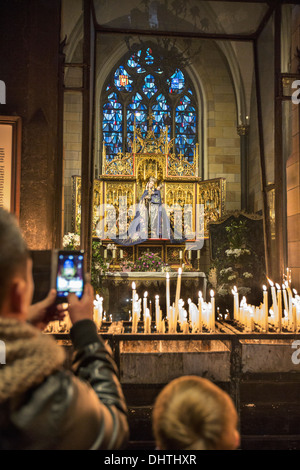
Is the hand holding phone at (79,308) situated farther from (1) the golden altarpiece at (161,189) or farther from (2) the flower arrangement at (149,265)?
(1) the golden altarpiece at (161,189)

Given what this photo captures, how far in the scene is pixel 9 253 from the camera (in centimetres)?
90

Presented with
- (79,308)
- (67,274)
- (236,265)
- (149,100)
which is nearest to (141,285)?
(236,265)

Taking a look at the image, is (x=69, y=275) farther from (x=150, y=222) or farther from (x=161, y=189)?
(x=161, y=189)

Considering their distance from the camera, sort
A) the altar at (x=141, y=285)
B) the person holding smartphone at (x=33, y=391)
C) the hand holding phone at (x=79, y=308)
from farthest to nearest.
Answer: the altar at (x=141, y=285) → the hand holding phone at (x=79, y=308) → the person holding smartphone at (x=33, y=391)

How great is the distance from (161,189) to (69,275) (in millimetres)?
9507

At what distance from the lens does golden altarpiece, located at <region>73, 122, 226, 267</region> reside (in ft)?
34.3

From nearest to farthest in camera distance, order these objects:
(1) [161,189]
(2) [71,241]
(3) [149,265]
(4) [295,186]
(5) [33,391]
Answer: (5) [33,391] → (4) [295,186] → (2) [71,241] → (3) [149,265] → (1) [161,189]

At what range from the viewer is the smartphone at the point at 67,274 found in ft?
4.79

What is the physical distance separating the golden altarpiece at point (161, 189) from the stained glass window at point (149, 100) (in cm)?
248

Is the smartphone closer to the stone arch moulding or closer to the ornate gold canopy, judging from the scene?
the ornate gold canopy

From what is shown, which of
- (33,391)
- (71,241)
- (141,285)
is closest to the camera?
(33,391)

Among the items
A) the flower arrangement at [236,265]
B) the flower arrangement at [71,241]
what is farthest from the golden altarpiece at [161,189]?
the flower arrangement at [71,241]

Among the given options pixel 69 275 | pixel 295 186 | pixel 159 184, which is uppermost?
pixel 159 184

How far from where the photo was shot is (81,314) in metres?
1.32
